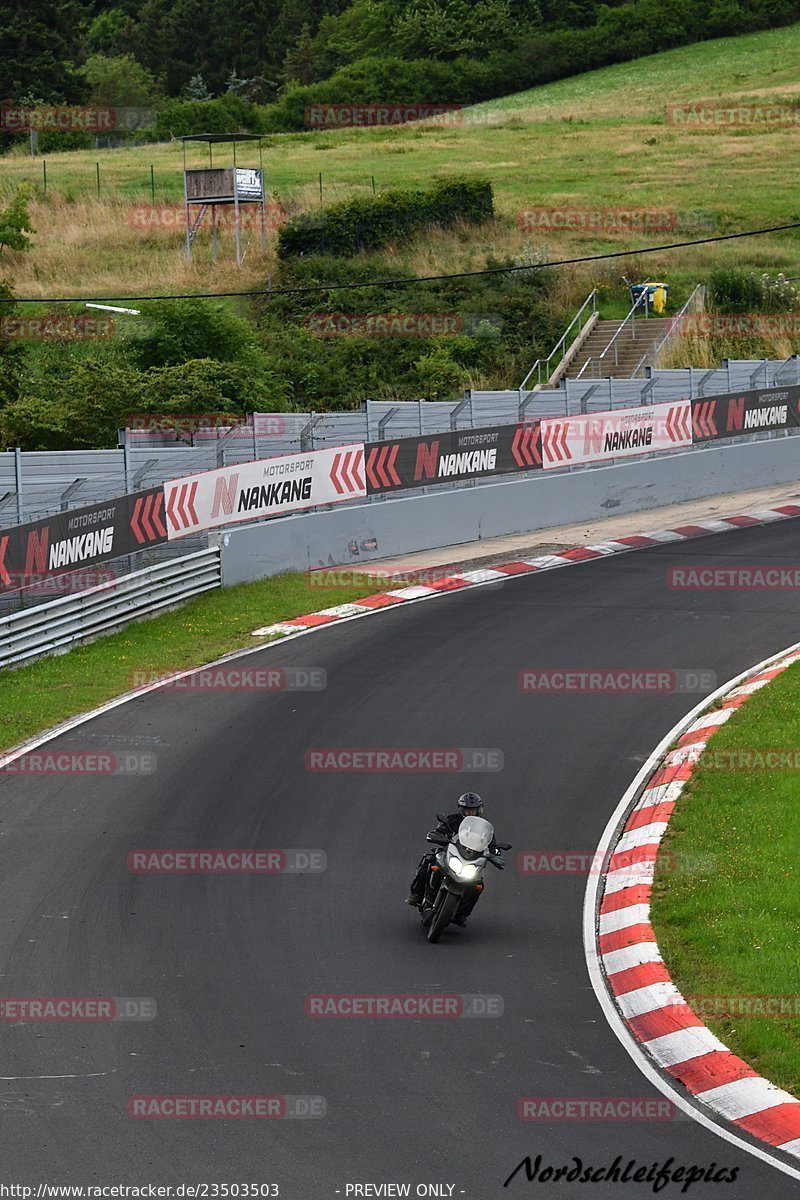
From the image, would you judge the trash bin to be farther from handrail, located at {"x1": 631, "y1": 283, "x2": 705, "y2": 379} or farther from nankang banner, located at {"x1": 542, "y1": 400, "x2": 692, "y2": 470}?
nankang banner, located at {"x1": 542, "y1": 400, "x2": 692, "y2": 470}

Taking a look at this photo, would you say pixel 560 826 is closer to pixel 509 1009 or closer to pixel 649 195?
pixel 509 1009

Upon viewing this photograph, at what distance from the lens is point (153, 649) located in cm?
2122

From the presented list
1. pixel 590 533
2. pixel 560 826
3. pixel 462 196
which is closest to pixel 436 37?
pixel 462 196

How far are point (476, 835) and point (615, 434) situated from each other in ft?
69.7

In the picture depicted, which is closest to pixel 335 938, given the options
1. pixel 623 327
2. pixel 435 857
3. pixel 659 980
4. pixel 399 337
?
pixel 435 857

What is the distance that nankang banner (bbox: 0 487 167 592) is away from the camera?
20.2 meters

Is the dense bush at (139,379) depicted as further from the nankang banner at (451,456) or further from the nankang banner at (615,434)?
the nankang banner at (615,434)

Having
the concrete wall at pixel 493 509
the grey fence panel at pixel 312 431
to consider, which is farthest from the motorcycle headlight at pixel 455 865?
the concrete wall at pixel 493 509

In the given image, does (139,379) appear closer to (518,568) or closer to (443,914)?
(518,568)

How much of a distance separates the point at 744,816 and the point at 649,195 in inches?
2015

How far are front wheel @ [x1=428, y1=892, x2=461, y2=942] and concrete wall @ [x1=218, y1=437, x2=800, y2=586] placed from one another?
1377cm

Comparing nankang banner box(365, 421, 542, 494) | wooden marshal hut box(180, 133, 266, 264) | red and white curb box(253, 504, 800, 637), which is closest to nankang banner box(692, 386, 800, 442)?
red and white curb box(253, 504, 800, 637)

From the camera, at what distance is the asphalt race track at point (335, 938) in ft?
27.1

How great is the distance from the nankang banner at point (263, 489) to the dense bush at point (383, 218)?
72.3ft
